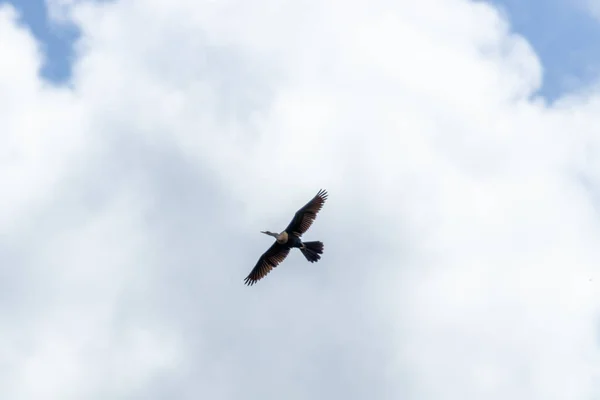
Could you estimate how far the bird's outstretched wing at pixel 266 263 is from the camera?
1567 inches

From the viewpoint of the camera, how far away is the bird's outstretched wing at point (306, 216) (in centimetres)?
3853

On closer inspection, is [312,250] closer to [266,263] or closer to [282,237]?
[282,237]

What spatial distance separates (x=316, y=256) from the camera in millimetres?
37875

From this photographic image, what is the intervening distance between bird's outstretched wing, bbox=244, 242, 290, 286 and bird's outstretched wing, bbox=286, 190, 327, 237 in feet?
5.03

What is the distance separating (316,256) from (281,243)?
6.76ft

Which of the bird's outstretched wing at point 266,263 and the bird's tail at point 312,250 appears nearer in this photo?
the bird's tail at point 312,250

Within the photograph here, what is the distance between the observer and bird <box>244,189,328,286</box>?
125 feet

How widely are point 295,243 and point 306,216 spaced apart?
147cm

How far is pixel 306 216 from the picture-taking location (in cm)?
3881

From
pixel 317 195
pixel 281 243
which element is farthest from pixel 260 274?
pixel 317 195

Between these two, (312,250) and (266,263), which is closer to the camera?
(312,250)

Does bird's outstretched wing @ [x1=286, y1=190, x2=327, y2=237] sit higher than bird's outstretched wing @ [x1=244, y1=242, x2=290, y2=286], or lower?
higher

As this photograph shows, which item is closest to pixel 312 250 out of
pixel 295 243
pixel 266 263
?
pixel 295 243

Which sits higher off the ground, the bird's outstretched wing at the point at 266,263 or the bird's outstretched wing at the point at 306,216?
the bird's outstretched wing at the point at 306,216
